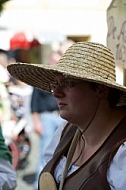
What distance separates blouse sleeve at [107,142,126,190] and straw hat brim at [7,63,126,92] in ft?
0.89

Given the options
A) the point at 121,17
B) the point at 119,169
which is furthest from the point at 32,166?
the point at 119,169

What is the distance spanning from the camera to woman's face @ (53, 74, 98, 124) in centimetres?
236

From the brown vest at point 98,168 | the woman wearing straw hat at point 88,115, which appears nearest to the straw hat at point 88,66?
the woman wearing straw hat at point 88,115

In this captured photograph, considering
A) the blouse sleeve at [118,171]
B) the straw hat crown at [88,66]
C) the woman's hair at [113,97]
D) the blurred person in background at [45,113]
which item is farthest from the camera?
the blurred person in background at [45,113]

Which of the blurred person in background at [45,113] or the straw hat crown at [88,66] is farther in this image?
the blurred person in background at [45,113]

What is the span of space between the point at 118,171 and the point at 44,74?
0.62 metres

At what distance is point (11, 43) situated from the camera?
43.6 ft

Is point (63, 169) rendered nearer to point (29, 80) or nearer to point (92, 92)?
point (92, 92)

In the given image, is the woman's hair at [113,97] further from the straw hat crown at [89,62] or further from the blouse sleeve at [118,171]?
the blouse sleeve at [118,171]

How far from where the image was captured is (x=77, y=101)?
7.75ft

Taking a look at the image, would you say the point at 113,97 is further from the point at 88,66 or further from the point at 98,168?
the point at 98,168

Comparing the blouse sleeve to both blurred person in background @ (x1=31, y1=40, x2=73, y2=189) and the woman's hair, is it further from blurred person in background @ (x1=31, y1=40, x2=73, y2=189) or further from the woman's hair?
blurred person in background @ (x1=31, y1=40, x2=73, y2=189)

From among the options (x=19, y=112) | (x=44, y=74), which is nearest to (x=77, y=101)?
(x=44, y=74)

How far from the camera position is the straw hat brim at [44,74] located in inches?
90.0
